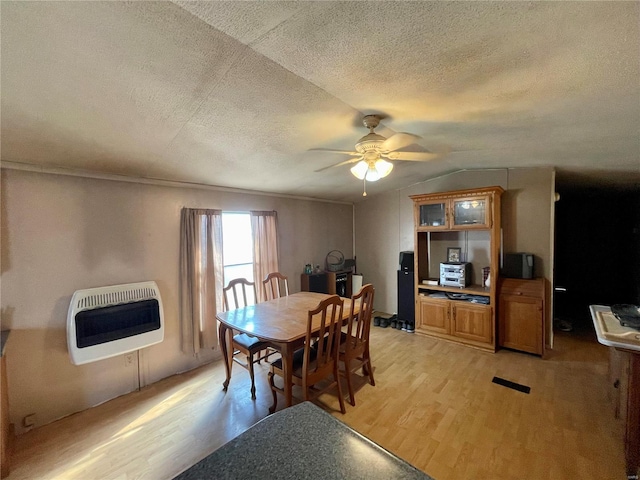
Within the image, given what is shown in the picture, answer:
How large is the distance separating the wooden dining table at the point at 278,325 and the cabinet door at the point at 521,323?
215 cm

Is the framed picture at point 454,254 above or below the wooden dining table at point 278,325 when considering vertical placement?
above

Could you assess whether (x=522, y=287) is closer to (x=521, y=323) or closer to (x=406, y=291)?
(x=521, y=323)

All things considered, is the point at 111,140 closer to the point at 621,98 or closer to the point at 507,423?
the point at 621,98

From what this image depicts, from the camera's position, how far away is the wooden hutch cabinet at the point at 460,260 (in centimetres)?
344

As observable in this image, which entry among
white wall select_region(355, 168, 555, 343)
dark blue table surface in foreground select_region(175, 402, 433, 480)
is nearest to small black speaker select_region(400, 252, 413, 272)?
white wall select_region(355, 168, 555, 343)

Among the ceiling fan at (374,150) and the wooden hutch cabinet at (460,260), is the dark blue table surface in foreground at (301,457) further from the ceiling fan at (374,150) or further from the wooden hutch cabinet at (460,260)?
the wooden hutch cabinet at (460,260)

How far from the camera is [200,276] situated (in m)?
3.16

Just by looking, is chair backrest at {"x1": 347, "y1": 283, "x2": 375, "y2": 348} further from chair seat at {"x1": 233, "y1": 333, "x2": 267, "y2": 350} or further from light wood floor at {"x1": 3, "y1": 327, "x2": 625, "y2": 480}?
chair seat at {"x1": 233, "y1": 333, "x2": 267, "y2": 350}

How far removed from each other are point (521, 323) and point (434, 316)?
1015 millimetres

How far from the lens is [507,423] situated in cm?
218

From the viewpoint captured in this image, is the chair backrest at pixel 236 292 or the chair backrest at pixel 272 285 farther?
the chair backrest at pixel 272 285

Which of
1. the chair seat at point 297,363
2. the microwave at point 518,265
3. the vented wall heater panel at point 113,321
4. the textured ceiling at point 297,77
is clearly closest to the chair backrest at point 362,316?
the chair seat at point 297,363

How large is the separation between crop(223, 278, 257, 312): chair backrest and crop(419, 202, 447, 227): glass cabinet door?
258cm

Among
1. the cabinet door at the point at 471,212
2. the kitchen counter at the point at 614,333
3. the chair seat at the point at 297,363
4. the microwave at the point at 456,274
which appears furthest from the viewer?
the microwave at the point at 456,274
